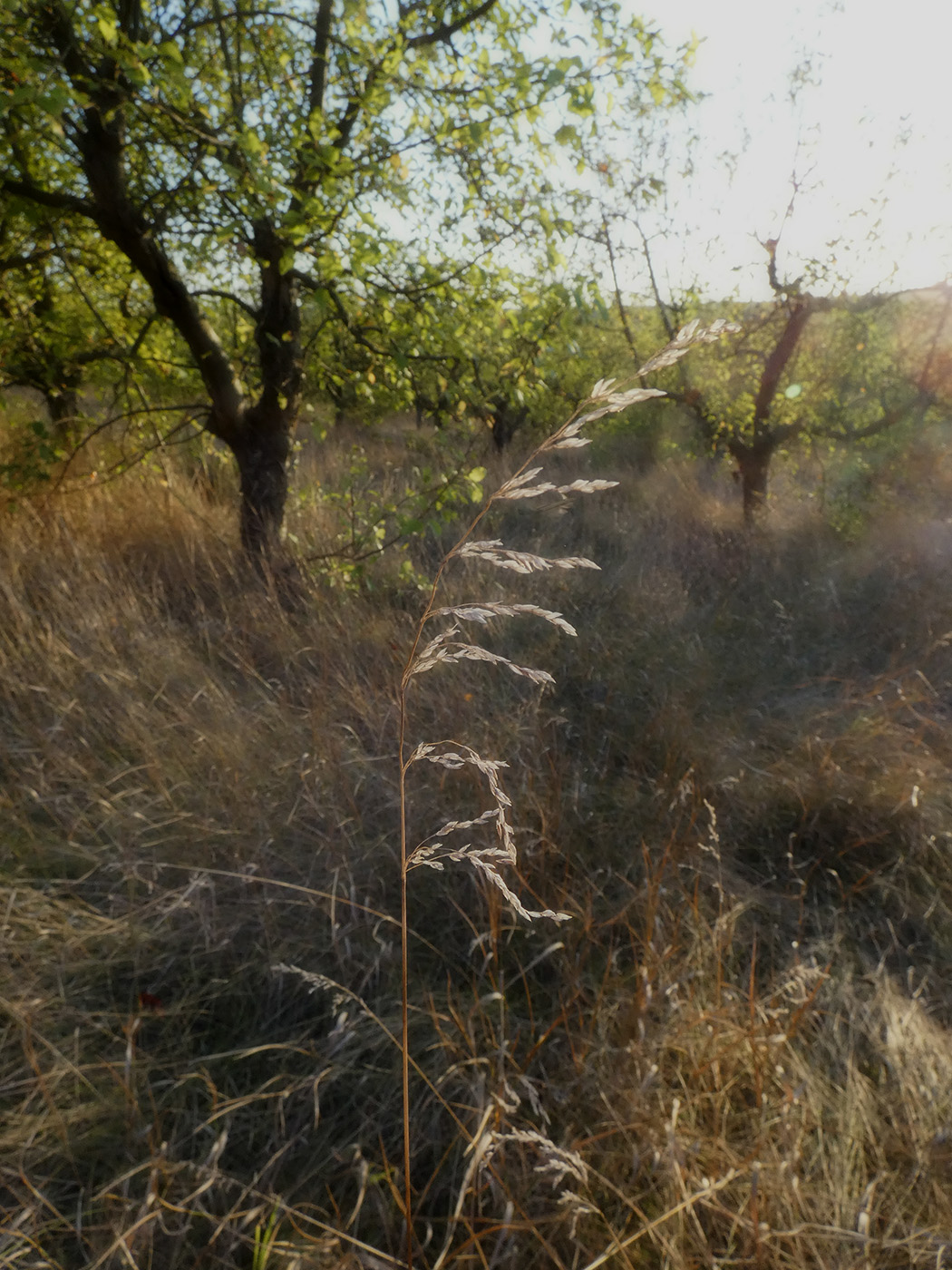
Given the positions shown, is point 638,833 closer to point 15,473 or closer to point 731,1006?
point 731,1006

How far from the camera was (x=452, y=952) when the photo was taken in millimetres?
1957

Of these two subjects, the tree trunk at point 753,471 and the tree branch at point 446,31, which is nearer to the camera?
the tree branch at point 446,31

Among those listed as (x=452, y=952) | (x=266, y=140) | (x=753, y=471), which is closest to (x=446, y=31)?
(x=266, y=140)

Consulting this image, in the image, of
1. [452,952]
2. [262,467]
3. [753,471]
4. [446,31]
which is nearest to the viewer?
[452,952]

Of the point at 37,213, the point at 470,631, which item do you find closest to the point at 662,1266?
the point at 470,631

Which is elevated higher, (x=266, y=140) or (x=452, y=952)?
(x=266, y=140)

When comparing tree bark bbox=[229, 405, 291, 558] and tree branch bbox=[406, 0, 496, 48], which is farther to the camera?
tree bark bbox=[229, 405, 291, 558]

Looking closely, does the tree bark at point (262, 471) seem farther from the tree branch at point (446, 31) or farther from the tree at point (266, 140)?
the tree branch at point (446, 31)

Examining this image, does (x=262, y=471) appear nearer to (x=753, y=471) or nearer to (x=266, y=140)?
(x=266, y=140)

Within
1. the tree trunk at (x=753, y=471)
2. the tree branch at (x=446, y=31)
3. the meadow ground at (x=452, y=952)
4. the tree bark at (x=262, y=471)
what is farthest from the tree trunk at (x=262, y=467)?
the tree trunk at (x=753, y=471)

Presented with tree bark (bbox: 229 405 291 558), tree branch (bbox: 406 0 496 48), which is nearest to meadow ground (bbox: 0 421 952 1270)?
tree bark (bbox: 229 405 291 558)

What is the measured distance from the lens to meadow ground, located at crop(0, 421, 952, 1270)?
134 cm

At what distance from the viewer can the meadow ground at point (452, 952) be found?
1.34m

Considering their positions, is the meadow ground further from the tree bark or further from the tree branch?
the tree branch
